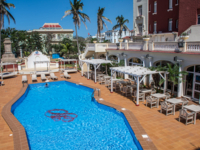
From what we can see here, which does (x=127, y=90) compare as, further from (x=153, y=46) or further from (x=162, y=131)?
(x=162, y=131)

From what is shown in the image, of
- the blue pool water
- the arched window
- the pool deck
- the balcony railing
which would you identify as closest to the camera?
the pool deck

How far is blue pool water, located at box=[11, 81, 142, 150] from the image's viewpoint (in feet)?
26.5

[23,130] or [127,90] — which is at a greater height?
[127,90]

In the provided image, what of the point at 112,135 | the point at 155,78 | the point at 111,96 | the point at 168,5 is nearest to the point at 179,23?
the point at 168,5

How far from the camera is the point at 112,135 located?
873cm

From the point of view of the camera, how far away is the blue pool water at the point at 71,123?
8.07m

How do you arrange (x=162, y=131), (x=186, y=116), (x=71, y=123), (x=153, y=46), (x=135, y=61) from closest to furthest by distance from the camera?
(x=162, y=131) < (x=186, y=116) < (x=71, y=123) < (x=153, y=46) < (x=135, y=61)

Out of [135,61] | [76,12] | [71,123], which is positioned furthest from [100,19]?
[71,123]

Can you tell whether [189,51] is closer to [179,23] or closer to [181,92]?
[181,92]

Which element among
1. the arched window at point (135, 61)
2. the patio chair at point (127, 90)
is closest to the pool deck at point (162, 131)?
the patio chair at point (127, 90)

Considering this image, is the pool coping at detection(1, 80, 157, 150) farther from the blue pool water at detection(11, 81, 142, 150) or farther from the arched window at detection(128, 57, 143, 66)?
the arched window at detection(128, 57, 143, 66)

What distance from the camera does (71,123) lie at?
10.2 m

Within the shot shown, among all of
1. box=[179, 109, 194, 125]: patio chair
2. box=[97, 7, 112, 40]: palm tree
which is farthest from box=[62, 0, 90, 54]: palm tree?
box=[179, 109, 194, 125]: patio chair

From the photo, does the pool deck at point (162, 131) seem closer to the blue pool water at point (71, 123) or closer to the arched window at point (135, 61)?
the blue pool water at point (71, 123)
